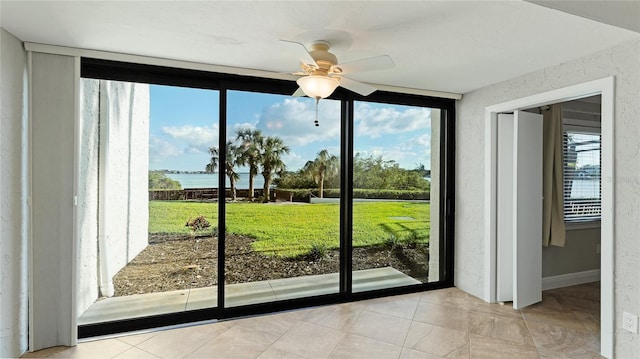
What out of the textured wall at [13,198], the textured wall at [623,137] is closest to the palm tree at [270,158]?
the textured wall at [13,198]

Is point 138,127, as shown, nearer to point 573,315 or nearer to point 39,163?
point 39,163

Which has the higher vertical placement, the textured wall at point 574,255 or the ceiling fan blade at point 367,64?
the ceiling fan blade at point 367,64

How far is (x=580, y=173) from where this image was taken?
4254mm

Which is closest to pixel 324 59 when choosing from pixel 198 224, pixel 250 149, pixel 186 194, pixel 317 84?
pixel 317 84

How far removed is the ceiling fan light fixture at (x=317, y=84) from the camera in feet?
6.93

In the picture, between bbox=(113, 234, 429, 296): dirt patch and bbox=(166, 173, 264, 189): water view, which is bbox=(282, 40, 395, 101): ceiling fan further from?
bbox=(113, 234, 429, 296): dirt patch

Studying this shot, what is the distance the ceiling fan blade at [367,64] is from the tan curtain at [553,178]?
8.87 feet

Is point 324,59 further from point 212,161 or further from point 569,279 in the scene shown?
point 569,279

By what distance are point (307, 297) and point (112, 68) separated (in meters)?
2.67

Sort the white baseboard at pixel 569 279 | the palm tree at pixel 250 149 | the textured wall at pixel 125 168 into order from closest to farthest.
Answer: the textured wall at pixel 125 168 → the palm tree at pixel 250 149 → the white baseboard at pixel 569 279

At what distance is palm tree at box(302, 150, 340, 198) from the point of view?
347 centimetres

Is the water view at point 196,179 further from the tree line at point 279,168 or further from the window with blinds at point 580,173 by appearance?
the window with blinds at point 580,173

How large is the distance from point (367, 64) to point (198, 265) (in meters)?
2.30

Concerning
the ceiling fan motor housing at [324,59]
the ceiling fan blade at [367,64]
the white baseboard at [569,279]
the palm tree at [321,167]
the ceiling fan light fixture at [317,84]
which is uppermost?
the ceiling fan motor housing at [324,59]
